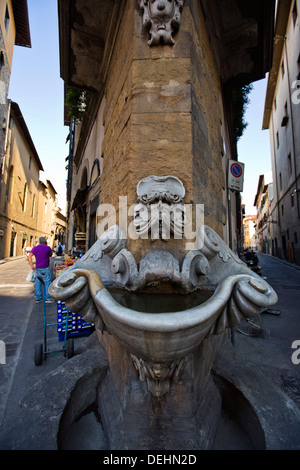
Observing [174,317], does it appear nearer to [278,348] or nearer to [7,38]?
[278,348]

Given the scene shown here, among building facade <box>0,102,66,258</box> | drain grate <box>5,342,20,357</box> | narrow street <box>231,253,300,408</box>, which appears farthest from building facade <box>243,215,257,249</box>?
drain grate <box>5,342,20,357</box>

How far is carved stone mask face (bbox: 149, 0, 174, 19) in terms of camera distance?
1.86 meters

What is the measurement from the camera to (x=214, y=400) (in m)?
1.43

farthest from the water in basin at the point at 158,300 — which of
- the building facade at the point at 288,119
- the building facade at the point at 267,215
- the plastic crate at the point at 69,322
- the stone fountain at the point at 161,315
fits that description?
the building facade at the point at 267,215

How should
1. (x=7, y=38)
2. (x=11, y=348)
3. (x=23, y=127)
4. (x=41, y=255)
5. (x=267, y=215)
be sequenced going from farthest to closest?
(x=267, y=215) < (x=23, y=127) < (x=7, y=38) < (x=41, y=255) < (x=11, y=348)

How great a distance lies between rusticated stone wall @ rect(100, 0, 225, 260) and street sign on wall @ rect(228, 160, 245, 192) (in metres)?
1.71

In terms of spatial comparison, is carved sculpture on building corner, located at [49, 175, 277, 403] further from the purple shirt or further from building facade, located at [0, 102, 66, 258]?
building facade, located at [0, 102, 66, 258]

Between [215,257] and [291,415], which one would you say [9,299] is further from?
[291,415]

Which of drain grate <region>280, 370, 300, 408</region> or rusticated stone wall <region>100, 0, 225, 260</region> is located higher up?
rusticated stone wall <region>100, 0, 225, 260</region>

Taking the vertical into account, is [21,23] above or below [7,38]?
above

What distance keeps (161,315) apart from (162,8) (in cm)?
246

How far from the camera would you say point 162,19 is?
1909 mm

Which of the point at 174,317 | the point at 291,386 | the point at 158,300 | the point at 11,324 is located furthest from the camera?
the point at 11,324

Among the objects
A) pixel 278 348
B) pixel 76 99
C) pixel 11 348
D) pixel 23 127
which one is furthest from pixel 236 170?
pixel 23 127
